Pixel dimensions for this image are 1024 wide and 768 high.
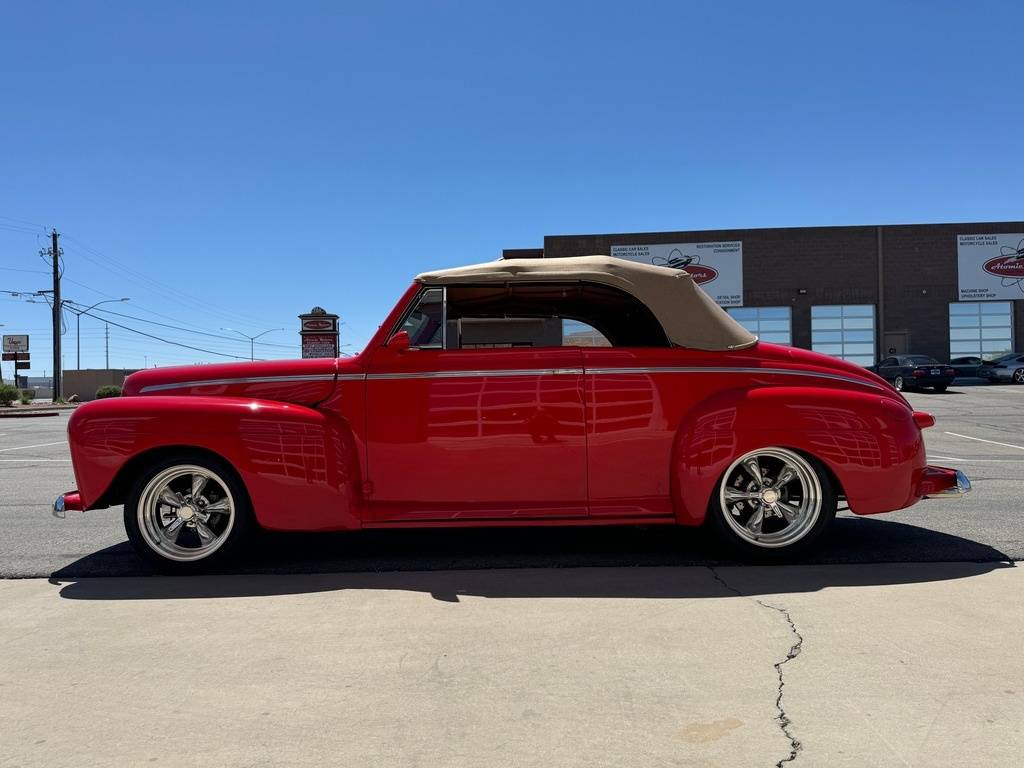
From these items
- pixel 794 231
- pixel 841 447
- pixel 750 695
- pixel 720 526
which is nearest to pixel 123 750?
pixel 750 695

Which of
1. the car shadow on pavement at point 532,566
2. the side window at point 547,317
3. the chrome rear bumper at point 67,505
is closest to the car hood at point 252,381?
the chrome rear bumper at point 67,505

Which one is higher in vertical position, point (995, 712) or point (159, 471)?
point (159, 471)

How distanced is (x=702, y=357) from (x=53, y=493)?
22.2 ft

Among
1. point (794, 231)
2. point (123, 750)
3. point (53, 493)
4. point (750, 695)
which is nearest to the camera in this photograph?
point (123, 750)

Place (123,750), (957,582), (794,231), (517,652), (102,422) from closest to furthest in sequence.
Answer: (123,750), (517,652), (957,582), (102,422), (794,231)

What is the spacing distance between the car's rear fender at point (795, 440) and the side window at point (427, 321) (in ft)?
5.24

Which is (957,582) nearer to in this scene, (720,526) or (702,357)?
(720,526)

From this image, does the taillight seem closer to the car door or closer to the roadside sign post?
the car door

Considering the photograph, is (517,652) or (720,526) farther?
(720,526)

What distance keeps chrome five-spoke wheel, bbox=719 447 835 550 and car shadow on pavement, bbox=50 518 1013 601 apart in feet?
0.67

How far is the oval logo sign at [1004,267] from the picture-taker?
104 ft

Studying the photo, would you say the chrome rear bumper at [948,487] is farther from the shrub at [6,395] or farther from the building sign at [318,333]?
the shrub at [6,395]

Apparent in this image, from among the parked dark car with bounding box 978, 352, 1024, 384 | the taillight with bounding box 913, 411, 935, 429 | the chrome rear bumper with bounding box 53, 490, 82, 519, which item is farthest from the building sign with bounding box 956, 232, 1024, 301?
the chrome rear bumper with bounding box 53, 490, 82, 519

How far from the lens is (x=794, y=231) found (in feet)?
106
